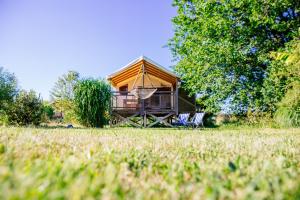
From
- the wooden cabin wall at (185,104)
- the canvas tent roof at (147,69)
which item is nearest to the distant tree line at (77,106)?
the canvas tent roof at (147,69)

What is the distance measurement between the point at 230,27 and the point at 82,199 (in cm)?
1721

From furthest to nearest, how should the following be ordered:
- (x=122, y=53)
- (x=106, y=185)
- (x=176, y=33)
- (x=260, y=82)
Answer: (x=122, y=53)
(x=176, y=33)
(x=260, y=82)
(x=106, y=185)

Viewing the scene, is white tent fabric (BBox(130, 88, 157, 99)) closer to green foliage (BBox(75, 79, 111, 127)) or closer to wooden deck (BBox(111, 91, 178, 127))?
wooden deck (BBox(111, 91, 178, 127))

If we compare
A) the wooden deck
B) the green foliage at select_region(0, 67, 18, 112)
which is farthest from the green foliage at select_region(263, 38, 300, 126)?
the green foliage at select_region(0, 67, 18, 112)

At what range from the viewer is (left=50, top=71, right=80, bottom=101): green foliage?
38906mm

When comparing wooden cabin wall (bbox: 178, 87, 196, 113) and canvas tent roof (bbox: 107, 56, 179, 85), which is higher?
canvas tent roof (bbox: 107, 56, 179, 85)

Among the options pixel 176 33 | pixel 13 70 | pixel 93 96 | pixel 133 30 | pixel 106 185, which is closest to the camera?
pixel 106 185

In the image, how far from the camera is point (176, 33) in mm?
20875

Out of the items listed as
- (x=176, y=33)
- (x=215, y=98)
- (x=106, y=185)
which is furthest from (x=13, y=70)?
(x=106, y=185)

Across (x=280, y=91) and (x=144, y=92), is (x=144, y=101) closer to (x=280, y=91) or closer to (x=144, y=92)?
(x=144, y=92)

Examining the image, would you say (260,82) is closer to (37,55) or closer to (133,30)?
(133,30)

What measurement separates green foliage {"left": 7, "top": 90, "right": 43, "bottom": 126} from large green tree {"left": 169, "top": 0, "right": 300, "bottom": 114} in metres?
10.8

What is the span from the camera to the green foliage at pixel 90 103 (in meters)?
12.3

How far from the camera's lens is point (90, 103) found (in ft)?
40.7
